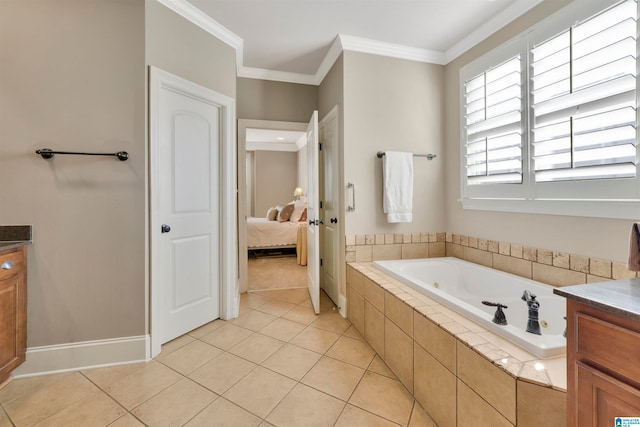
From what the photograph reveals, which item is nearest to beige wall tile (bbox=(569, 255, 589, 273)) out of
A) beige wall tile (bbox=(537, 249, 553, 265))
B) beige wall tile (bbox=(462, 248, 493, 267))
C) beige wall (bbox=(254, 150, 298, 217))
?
beige wall tile (bbox=(537, 249, 553, 265))

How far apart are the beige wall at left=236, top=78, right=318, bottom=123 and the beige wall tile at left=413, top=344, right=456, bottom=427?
283cm

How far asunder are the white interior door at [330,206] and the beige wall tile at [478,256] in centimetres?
119

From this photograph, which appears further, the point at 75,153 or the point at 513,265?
the point at 513,265

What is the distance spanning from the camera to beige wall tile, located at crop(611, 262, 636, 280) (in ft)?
4.85

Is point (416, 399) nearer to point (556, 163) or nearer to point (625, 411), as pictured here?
point (625, 411)

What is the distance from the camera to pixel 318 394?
1564 millimetres

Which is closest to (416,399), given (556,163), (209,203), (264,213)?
(556,163)

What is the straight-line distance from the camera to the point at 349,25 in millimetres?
Answer: 2361

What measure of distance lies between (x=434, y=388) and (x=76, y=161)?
250cm

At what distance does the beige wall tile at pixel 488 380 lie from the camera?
982 millimetres

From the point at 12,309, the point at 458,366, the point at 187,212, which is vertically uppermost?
the point at 187,212

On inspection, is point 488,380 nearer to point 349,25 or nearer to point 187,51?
point 349,25

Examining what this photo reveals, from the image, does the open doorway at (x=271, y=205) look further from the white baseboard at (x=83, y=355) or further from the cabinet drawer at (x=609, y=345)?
the cabinet drawer at (x=609, y=345)

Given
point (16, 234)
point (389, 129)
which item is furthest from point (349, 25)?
point (16, 234)
